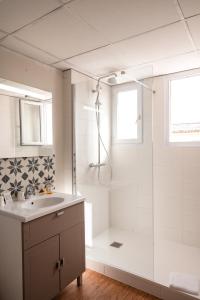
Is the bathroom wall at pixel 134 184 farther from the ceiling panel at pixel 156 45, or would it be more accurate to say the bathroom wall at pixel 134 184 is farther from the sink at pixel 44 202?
the sink at pixel 44 202

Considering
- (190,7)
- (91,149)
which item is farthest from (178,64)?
(91,149)

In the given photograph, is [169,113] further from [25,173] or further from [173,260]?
[25,173]

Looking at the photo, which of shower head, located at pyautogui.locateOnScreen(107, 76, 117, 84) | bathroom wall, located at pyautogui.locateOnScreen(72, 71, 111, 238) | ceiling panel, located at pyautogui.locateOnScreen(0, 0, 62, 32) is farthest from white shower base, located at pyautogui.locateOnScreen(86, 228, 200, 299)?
ceiling panel, located at pyautogui.locateOnScreen(0, 0, 62, 32)

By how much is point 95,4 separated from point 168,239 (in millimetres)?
2675

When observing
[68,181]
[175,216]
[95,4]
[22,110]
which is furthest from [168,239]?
[95,4]

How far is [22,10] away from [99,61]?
98cm

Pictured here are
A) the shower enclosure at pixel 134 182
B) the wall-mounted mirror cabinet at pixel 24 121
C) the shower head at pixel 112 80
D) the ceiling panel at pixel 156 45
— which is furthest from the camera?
the shower head at pixel 112 80

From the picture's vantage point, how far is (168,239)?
2742 millimetres

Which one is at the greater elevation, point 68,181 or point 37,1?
point 37,1

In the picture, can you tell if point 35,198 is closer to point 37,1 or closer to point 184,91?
point 37,1

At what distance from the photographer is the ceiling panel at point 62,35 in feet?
4.87

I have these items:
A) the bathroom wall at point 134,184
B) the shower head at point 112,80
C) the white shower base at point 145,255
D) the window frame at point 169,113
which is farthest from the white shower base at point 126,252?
the shower head at point 112,80

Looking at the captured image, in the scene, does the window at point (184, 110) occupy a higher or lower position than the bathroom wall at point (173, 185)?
higher

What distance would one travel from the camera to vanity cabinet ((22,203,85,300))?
5.00 ft
